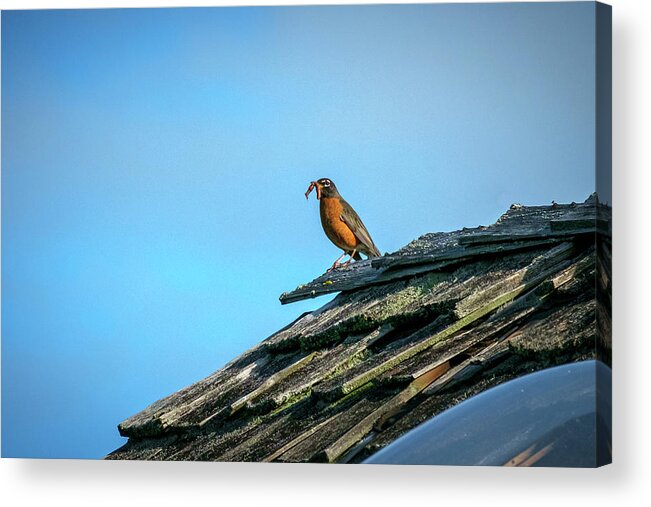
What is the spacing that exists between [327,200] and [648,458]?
2094 millimetres

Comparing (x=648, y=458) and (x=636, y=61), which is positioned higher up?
(x=636, y=61)

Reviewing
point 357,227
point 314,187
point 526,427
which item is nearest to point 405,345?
point 526,427

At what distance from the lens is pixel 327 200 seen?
7051mm

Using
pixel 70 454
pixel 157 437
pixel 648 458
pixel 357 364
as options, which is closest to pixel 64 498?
pixel 70 454

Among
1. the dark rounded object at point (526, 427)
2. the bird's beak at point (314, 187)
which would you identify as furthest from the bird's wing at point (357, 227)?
the dark rounded object at point (526, 427)

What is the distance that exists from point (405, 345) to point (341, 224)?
1022 mm

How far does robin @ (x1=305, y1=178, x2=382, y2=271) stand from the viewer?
276 inches

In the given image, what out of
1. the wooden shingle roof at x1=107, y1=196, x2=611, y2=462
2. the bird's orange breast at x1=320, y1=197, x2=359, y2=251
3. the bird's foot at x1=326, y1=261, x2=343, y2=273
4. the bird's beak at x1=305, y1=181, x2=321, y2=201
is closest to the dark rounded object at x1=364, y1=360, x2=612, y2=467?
the wooden shingle roof at x1=107, y1=196, x2=611, y2=462

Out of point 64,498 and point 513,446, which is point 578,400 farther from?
point 64,498

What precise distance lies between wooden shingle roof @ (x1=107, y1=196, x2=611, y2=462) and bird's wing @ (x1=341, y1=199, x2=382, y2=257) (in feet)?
0.61

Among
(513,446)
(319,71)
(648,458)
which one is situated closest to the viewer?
(513,446)

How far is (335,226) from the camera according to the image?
283 inches

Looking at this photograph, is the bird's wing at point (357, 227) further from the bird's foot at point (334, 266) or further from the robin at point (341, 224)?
the bird's foot at point (334, 266)

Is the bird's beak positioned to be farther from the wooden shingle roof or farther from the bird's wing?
the wooden shingle roof
